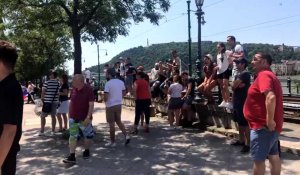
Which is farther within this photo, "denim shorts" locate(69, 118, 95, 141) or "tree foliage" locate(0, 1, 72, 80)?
"tree foliage" locate(0, 1, 72, 80)

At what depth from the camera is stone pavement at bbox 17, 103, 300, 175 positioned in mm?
7500

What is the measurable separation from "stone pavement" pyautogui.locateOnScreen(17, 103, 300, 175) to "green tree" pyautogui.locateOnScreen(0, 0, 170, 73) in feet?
8.34

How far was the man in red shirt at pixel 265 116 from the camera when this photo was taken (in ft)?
17.2

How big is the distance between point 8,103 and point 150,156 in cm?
546

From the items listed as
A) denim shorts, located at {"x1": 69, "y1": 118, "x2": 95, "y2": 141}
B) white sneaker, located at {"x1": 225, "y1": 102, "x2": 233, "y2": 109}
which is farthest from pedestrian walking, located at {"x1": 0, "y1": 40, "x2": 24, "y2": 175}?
white sneaker, located at {"x1": 225, "y1": 102, "x2": 233, "y2": 109}

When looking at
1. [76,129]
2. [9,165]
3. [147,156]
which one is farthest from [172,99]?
[9,165]

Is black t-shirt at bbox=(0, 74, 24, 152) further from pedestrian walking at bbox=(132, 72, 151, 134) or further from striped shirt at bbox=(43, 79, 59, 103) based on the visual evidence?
pedestrian walking at bbox=(132, 72, 151, 134)

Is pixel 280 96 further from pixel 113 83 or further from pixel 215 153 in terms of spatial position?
pixel 113 83

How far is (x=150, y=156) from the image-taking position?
28.4ft

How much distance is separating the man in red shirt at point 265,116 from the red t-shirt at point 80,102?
3.75 m

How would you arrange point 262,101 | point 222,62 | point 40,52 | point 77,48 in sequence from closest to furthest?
point 262,101 < point 222,62 < point 77,48 < point 40,52

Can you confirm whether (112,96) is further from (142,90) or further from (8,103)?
(8,103)

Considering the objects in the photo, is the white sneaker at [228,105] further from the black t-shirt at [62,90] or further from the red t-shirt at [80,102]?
the black t-shirt at [62,90]

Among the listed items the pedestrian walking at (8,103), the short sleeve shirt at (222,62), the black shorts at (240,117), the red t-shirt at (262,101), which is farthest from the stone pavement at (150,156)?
the pedestrian walking at (8,103)
